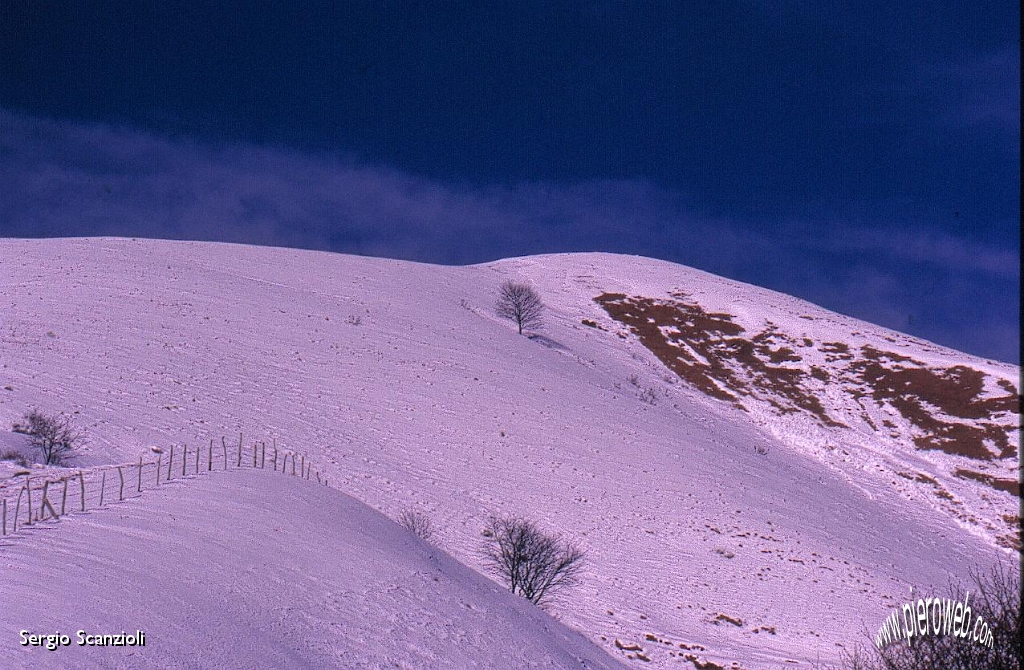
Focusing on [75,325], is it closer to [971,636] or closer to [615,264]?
[971,636]

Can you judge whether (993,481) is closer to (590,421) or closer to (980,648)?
(590,421)

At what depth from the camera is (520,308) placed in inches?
2164

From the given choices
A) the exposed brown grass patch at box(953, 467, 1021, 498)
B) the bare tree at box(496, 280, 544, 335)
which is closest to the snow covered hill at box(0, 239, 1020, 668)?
the exposed brown grass patch at box(953, 467, 1021, 498)

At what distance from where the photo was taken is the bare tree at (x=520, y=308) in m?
55.2

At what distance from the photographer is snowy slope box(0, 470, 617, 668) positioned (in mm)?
6941

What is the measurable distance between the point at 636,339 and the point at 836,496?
25868 mm

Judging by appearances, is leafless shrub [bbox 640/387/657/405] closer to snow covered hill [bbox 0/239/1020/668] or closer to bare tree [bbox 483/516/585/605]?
snow covered hill [bbox 0/239/1020/668]

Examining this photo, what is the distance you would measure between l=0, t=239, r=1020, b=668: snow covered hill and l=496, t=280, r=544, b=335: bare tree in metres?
1.43

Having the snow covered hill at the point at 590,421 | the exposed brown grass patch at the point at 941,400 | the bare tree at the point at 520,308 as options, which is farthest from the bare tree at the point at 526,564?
the exposed brown grass patch at the point at 941,400

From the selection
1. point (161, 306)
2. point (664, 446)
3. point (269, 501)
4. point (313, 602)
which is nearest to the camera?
point (313, 602)

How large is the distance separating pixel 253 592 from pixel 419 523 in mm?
14324

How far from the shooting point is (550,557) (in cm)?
2077

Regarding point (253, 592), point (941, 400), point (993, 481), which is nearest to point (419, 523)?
point (253, 592)

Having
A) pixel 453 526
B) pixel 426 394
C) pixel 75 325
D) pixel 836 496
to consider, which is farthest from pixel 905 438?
pixel 75 325
